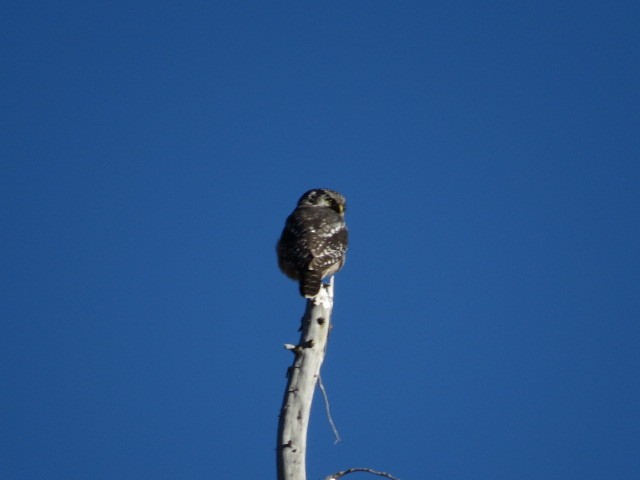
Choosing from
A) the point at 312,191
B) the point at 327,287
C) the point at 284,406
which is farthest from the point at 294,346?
the point at 312,191

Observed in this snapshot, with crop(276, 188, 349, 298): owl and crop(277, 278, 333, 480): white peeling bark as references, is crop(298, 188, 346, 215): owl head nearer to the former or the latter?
crop(276, 188, 349, 298): owl

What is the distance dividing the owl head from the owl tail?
8.02 ft

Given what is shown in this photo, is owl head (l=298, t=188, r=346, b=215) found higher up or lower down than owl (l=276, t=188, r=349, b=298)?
higher up

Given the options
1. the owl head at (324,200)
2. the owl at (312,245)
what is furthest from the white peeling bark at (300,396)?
the owl head at (324,200)

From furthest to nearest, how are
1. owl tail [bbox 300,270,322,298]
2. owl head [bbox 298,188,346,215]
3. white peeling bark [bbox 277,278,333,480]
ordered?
owl head [bbox 298,188,346,215] < owl tail [bbox 300,270,322,298] < white peeling bark [bbox 277,278,333,480]

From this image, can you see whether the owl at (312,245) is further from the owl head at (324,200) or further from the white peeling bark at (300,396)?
the white peeling bark at (300,396)

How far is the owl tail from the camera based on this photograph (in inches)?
294

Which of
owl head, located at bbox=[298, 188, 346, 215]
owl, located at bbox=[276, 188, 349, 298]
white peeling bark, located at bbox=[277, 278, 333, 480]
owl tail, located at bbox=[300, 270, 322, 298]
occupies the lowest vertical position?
white peeling bark, located at bbox=[277, 278, 333, 480]

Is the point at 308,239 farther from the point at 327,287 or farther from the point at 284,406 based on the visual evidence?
the point at 284,406

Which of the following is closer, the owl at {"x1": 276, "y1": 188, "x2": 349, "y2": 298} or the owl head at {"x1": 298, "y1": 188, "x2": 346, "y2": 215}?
the owl at {"x1": 276, "y1": 188, "x2": 349, "y2": 298}

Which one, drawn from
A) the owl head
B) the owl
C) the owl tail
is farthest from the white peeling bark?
the owl head

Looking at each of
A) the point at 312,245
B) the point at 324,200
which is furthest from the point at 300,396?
the point at 324,200

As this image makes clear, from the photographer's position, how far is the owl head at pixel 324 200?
10.5m

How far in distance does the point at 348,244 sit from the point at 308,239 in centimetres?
87
